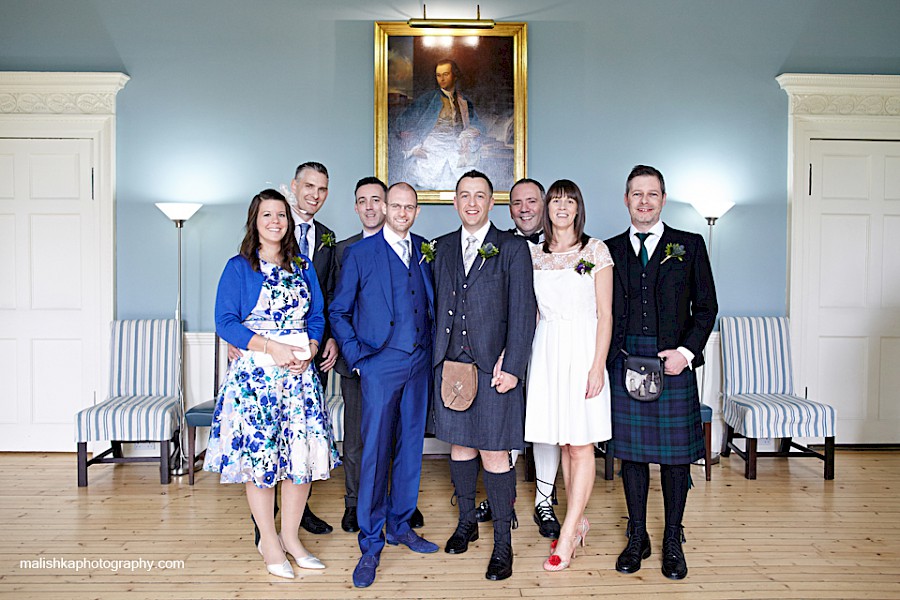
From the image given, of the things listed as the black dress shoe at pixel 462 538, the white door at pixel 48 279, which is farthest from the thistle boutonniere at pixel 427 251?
the white door at pixel 48 279

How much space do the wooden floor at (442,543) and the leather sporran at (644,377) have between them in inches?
31.1

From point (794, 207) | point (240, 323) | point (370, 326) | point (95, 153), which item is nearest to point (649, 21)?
point (794, 207)

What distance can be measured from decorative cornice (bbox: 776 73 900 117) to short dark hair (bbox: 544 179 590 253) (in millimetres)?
3036

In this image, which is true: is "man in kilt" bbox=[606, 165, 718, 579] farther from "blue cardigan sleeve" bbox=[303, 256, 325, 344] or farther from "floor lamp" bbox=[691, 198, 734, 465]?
"floor lamp" bbox=[691, 198, 734, 465]

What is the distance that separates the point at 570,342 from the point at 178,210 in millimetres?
2945

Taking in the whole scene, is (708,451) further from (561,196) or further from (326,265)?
(326,265)

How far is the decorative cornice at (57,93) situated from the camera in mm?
4867

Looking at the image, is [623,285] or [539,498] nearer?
[623,285]

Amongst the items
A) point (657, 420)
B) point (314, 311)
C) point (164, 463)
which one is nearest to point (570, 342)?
point (657, 420)

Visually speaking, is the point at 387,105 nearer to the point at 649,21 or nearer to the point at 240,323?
the point at 649,21

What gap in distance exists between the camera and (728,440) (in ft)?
16.1

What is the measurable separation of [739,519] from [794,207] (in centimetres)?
Answer: 254

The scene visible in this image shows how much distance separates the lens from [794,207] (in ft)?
16.6

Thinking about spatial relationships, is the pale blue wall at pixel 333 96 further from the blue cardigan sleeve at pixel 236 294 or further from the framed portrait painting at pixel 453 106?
the blue cardigan sleeve at pixel 236 294
